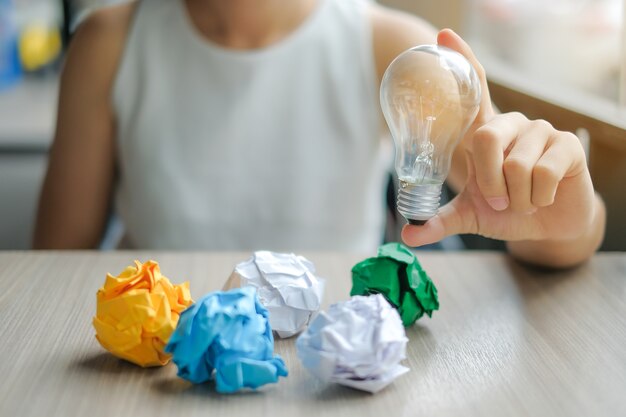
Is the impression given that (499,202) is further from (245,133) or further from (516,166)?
(245,133)

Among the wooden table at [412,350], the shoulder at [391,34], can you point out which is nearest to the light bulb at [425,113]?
the wooden table at [412,350]

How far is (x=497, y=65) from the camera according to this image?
133 cm

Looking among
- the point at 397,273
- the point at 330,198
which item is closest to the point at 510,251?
the point at 397,273

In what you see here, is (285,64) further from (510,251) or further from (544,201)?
(544,201)

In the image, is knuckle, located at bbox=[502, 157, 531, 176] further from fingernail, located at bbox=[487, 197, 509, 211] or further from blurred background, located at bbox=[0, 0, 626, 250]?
blurred background, located at bbox=[0, 0, 626, 250]

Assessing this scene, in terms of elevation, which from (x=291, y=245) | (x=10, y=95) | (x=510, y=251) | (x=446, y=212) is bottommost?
(x=10, y=95)

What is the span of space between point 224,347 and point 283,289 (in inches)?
3.3

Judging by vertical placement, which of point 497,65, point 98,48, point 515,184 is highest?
point 515,184

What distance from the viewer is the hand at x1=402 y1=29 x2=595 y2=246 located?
47 cm

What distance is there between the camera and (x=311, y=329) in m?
0.44

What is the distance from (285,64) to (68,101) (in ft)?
0.88

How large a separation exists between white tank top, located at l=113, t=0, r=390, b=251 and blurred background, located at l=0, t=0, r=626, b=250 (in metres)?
0.20

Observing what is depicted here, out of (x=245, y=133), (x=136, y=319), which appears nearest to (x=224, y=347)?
(x=136, y=319)

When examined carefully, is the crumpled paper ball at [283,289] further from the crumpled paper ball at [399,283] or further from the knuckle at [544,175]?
the knuckle at [544,175]
